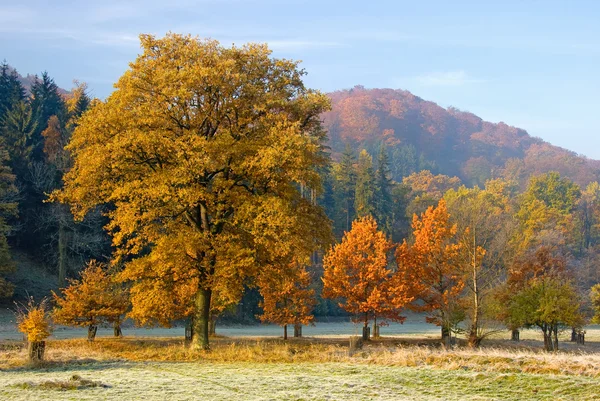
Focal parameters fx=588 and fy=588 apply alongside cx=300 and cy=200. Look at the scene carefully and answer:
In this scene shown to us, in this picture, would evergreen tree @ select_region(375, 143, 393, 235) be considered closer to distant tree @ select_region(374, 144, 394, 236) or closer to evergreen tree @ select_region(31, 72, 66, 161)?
distant tree @ select_region(374, 144, 394, 236)

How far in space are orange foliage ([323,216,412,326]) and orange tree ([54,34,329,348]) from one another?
59.8ft

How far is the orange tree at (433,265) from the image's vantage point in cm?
4322

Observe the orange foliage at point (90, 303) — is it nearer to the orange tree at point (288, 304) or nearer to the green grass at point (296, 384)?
the green grass at point (296, 384)

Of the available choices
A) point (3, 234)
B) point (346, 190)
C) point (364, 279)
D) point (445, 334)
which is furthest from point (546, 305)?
point (346, 190)

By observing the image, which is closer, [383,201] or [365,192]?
[365,192]

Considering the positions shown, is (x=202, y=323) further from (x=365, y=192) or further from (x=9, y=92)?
(x=365, y=192)

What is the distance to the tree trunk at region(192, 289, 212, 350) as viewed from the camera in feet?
81.6

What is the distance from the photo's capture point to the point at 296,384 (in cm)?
1509

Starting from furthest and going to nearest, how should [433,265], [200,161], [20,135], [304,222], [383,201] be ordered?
[383,201] → [20,135] → [433,265] → [304,222] → [200,161]

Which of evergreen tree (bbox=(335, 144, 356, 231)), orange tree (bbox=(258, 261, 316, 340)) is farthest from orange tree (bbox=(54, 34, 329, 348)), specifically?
evergreen tree (bbox=(335, 144, 356, 231))

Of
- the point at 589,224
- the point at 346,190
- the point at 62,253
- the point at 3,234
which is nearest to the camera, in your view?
the point at 3,234

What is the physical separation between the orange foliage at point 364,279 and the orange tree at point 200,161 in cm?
1824

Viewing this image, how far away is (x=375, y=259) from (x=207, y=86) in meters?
24.2

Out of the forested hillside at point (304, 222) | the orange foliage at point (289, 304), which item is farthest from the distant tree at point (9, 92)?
the orange foliage at point (289, 304)
